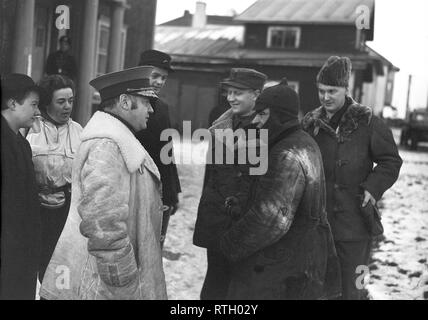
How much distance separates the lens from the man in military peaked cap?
2.24m

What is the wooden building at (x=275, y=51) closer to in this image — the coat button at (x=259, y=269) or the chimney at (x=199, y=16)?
the chimney at (x=199, y=16)

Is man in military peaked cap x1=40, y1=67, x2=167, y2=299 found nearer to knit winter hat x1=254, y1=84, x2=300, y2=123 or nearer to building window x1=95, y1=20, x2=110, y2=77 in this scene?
knit winter hat x1=254, y1=84, x2=300, y2=123

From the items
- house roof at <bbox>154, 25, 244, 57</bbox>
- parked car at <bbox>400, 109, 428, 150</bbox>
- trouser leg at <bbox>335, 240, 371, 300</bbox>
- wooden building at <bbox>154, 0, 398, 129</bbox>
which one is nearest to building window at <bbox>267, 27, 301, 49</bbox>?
wooden building at <bbox>154, 0, 398, 129</bbox>

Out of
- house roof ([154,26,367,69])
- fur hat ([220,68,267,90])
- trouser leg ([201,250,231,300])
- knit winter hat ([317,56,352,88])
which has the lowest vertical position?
trouser leg ([201,250,231,300])

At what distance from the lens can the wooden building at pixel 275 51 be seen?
707 inches

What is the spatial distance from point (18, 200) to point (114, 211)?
758 mm

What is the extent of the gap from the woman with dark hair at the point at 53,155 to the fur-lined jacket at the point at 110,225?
0.82m

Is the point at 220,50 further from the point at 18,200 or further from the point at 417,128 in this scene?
the point at 18,200

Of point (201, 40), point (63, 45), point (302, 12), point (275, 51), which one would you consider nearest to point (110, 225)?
point (63, 45)

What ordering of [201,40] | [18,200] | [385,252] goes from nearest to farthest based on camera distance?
[18,200] < [385,252] < [201,40]

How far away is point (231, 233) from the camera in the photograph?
8.77ft

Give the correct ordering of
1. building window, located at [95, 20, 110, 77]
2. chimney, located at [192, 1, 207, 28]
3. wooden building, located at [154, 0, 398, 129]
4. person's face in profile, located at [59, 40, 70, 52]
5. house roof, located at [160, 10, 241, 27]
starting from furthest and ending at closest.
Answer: house roof, located at [160, 10, 241, 27] < chimney, located at [192, 1, 207, 28] < wooden building, located at [154, 0, 398, 129] < building window, located at [95, 20, 110, 77] < person's face in profile, located at [59, 40, 70, 52]

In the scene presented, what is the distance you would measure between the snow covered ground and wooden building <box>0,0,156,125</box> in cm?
167

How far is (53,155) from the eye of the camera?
129 inches
